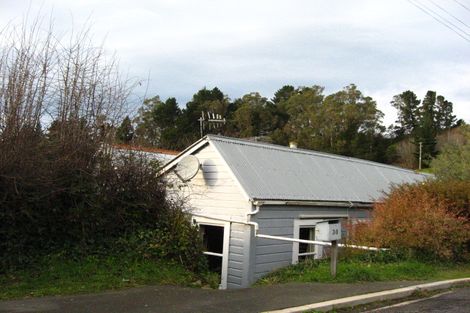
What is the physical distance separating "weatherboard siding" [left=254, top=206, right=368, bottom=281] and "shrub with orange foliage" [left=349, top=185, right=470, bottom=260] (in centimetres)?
198

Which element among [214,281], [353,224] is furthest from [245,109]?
[214,281]

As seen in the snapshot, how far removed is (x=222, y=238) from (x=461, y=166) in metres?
11.5

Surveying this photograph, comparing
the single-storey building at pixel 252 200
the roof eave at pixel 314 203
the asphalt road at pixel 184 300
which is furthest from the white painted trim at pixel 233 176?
the asphalt road at pixel 184 300

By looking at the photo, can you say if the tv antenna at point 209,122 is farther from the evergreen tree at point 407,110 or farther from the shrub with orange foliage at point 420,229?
the evergreen tree at point 407,110

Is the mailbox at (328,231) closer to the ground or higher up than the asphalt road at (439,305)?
higher up

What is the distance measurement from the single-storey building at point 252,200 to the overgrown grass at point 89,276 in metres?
2.64

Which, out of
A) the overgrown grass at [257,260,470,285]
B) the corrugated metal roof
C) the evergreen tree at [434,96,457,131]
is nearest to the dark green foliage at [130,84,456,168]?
the evergreen tree at [434,96,457,131]

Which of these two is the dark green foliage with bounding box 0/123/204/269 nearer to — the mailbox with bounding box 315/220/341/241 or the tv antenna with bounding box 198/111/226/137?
the mailbox with bounding box 315/220/341/241

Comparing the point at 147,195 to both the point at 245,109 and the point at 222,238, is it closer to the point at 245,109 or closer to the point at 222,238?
the point at 222,238

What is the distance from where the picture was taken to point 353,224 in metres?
15.4

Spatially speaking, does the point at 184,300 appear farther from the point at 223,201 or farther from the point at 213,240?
the point at 213,240

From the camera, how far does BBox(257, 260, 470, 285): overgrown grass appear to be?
939cm

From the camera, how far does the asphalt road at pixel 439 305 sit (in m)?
7.06

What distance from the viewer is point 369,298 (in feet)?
24.7
